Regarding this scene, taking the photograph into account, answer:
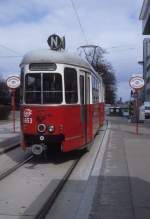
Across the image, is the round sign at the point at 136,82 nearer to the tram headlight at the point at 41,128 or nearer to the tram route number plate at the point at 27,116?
the tram route number plate at the point at 27,116

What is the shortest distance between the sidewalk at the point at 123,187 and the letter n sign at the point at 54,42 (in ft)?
11.7

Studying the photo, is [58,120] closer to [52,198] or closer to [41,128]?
[41,128]

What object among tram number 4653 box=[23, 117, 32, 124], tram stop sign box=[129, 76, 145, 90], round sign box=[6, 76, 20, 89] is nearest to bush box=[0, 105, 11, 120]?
round sign box=[6, 76, 20, 89]

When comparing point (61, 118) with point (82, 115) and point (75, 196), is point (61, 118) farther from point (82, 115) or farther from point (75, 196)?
point (75, 196)

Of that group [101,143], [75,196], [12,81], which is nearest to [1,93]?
[12,81]

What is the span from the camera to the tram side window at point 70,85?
50.2ft

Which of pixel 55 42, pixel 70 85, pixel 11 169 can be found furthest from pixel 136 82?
pixel 11 169

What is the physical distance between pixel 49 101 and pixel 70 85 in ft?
2.85

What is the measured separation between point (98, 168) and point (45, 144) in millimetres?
1779

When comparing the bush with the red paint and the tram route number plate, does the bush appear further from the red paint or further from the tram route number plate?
the tram route number plate

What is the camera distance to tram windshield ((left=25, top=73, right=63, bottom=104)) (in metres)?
15.0

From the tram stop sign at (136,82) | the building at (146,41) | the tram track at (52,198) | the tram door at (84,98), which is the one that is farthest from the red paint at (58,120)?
the building at (146,41)

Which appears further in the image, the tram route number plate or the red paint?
the tram route number plate

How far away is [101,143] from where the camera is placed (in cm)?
2186
